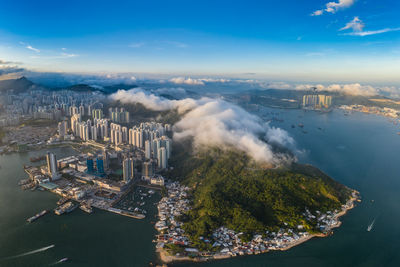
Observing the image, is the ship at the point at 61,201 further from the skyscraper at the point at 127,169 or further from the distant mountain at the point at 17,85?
the distant mountain at the point at 17,85

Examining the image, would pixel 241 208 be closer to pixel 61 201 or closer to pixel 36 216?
pixel 61 201

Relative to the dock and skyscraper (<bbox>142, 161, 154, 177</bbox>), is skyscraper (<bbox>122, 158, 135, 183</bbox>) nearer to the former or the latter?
skyscraper (<bbox>142, 161, 154, 177</bbox>)

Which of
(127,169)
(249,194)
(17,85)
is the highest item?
(17,85)

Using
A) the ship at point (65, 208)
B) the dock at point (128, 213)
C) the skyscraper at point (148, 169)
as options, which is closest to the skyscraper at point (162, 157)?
the skyscraper at point (148, 169)

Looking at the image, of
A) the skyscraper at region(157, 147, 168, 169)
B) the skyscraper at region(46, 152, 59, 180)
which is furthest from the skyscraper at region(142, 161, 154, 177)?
the skyscraper at region(46, 152, 59, 180)

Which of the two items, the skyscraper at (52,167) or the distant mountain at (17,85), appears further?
the distant mountain at (17,85)

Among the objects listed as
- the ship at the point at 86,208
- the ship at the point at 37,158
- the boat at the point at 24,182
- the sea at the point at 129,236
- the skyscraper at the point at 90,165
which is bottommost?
the sea at the point at 129,236

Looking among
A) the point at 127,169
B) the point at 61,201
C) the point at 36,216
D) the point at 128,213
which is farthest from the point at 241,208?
the point at 36,216
